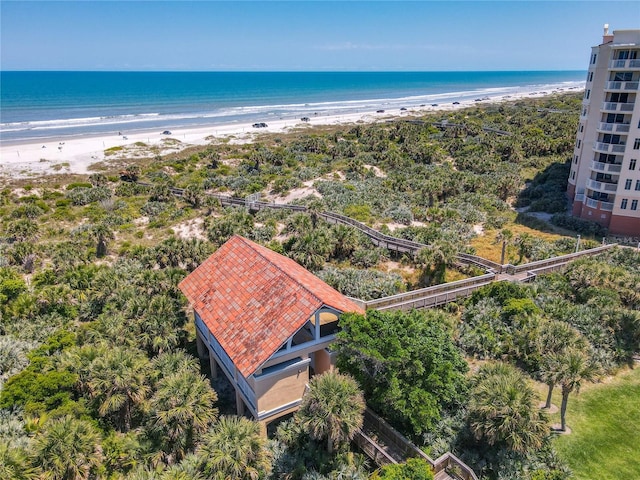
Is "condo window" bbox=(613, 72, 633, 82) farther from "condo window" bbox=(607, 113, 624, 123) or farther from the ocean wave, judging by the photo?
the ocean wave

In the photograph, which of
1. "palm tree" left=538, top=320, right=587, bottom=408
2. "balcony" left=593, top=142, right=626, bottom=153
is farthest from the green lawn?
"balcony" left=593, top=142, right=626, bottom=153

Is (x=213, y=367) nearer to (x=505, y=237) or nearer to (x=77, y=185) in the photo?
(x=505, y=237)

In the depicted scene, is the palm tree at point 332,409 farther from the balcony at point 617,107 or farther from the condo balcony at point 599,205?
the balcony at point 617,107

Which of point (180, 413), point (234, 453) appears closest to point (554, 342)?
point (234, 453)

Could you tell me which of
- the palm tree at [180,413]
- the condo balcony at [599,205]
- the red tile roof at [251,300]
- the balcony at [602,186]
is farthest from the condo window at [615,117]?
the palm tree at [180,413]

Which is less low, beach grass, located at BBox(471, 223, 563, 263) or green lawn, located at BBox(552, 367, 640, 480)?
beach grass, located at BBox(471, 223, 563, 263)

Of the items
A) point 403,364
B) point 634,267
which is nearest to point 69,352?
point 403,364
